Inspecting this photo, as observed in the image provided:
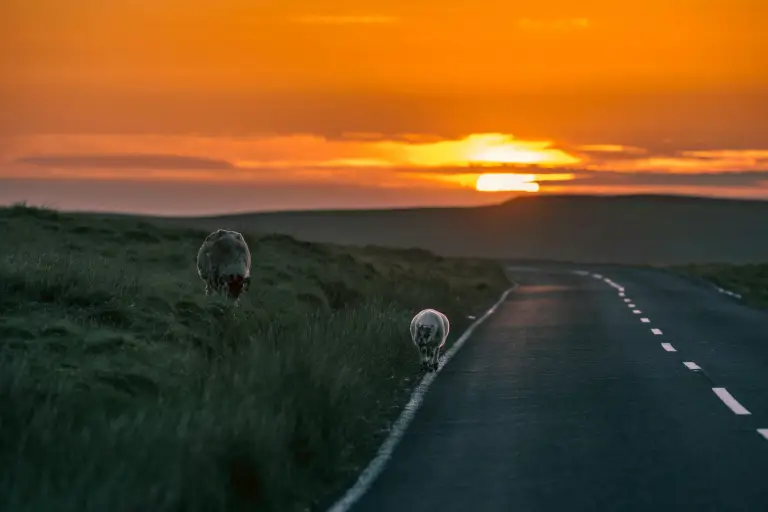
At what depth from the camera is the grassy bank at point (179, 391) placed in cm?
845

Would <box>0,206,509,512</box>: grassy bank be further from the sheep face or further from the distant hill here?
the distant hill

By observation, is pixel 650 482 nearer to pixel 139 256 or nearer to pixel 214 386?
pixel 214 386

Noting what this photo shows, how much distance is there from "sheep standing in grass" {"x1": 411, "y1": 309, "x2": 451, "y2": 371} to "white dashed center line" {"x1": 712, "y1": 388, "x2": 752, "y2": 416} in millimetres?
4117

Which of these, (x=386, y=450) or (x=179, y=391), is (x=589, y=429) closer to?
(x=386, y=450)

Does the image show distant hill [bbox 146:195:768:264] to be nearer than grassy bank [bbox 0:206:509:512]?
No

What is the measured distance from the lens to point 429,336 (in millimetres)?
17906

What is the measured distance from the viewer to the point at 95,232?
38188 millimetres

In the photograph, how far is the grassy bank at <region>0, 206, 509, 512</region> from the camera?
845 centimetres

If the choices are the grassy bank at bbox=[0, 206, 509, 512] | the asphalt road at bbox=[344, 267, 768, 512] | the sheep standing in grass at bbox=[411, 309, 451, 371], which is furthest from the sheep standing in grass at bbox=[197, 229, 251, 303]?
the sheep standing in grass at bbox=[411, 309, 451, 371]

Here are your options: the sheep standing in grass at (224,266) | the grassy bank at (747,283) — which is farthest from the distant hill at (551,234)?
the sheep standing in grass at (224,266)

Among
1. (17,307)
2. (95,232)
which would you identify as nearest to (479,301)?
(95,232)

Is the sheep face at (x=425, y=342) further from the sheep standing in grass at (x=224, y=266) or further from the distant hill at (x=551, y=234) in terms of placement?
the distant hill at (x=551, y=234)

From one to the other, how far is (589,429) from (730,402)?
2.67 m

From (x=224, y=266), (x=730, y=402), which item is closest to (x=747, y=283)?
(x=224, y=266)
